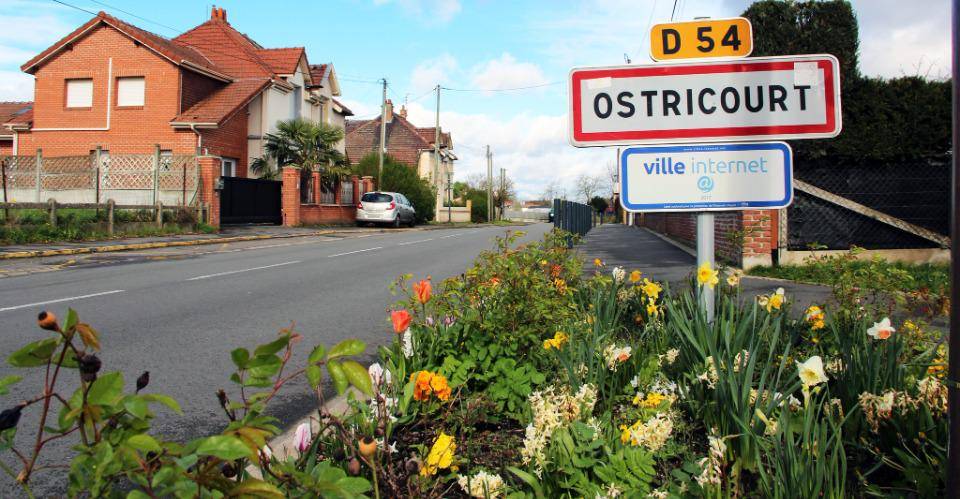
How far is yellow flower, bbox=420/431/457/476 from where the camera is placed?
245 centimetres

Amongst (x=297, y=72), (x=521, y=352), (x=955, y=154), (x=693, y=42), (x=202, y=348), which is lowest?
(x=202, y=348)

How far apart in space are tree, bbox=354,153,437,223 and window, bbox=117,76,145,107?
13430mm

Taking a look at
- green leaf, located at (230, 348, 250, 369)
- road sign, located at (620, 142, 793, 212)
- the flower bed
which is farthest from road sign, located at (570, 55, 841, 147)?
green leaf, located at (230, 348, 250, 369)

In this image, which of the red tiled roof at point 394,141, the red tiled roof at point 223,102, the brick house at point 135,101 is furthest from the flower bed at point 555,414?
the red tiled roof at point 394,141

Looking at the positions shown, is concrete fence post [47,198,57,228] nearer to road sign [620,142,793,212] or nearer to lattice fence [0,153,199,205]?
lattice fence [0,153,199,205]

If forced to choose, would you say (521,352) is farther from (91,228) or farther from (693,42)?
(91,228)

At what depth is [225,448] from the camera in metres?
1.25

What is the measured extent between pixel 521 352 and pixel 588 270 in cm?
734

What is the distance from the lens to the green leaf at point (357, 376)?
1.38m

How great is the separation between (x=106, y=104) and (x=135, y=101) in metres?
1.37

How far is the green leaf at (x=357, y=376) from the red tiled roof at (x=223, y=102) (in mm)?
28783

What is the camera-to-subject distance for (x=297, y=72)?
36.2 meters

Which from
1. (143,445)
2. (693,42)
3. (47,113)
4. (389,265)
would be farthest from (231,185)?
(143,445)

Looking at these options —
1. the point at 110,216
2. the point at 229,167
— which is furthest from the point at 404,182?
the point at 110,216
